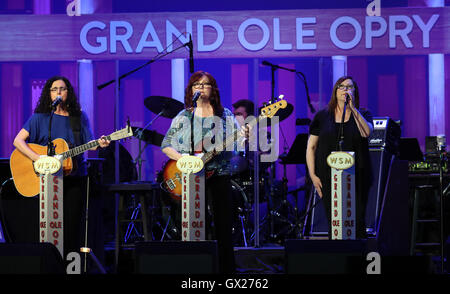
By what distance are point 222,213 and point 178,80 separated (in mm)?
2459

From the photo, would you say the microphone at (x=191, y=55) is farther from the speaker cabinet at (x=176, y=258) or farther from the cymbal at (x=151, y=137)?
the speaker cabinet at (x=176, y=258)

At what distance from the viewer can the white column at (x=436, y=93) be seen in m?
6.89

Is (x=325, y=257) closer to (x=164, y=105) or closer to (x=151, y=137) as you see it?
(x=164, y=105)

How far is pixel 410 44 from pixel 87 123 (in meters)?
3.20

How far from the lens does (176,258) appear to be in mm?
3635

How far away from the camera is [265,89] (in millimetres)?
7738

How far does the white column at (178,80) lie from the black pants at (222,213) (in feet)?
7.29

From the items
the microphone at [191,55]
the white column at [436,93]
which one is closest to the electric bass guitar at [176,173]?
the microphone at [191,55]

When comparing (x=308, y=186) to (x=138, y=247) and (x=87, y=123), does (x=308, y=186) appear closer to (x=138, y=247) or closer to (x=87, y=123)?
(x=87, y=123)

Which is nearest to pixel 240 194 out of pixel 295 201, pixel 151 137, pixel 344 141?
pixel 295 201

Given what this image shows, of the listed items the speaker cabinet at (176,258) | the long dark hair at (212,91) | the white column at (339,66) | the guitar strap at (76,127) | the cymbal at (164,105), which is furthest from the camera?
the cymbal at (164,105)

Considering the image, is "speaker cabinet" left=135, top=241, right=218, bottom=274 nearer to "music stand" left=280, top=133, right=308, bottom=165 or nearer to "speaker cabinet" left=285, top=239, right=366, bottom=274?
"speaker cabinet" left=285, top=239, right=366, bottom=274
